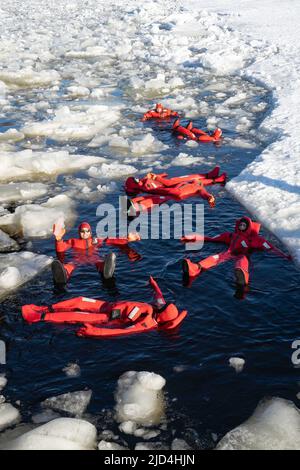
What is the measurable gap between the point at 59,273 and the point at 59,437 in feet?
11.3

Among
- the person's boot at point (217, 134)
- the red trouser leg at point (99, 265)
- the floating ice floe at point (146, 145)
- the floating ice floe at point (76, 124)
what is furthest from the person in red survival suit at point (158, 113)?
the red trouser leg at point (99, 265)

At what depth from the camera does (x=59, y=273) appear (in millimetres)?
8922

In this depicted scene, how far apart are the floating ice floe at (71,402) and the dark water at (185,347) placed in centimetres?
11

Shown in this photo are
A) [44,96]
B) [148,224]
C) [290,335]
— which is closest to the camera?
[290,335]

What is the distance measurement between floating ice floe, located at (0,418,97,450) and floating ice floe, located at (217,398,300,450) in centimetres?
151

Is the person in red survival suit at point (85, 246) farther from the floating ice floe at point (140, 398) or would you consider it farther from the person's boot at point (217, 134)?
the person's boot at point (217, 134)

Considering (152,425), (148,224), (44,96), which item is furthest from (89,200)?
(44,96)

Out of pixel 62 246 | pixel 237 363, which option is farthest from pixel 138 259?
pixel 237 363

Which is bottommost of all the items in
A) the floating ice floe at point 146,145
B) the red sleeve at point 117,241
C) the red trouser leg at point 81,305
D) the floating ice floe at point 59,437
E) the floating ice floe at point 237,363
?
the floating ice floe at point 146,145

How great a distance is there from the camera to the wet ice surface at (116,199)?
6879mm

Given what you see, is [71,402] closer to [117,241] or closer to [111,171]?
[117,241]

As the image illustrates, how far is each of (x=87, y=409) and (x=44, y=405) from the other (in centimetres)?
56
